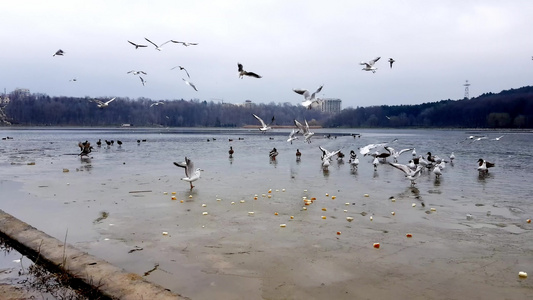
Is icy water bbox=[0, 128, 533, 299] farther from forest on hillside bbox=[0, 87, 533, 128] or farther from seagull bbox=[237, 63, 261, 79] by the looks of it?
forest on hillside bbox=[0, 87, 533, 128]

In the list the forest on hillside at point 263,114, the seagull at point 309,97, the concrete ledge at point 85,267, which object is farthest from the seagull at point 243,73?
the forest on hillside at point 263,114

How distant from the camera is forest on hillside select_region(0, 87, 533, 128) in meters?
133

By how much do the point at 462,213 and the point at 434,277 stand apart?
484 cm

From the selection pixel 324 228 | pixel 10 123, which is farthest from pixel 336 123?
pixel 324 228

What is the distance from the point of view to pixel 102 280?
5.46 metres

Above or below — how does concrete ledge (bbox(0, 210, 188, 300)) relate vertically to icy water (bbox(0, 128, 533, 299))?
above

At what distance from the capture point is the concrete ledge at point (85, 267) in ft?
16.8

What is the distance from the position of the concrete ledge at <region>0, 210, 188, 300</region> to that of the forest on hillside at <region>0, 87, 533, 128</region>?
131 metres

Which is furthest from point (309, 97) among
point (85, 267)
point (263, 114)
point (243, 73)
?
point (263, 114)

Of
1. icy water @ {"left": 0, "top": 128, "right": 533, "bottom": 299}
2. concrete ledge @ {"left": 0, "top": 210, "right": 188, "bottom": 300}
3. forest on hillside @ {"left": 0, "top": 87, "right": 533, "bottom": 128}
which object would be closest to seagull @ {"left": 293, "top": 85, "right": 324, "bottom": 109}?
icy water @ {"left": 0, "top": 128, "right": 533, "bottom": 299}

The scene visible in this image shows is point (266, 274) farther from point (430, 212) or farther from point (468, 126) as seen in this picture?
point (468, 126)

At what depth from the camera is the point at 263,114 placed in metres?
167

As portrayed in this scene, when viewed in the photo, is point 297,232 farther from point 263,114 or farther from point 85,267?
point 263,114

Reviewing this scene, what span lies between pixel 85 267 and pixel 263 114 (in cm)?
16166
